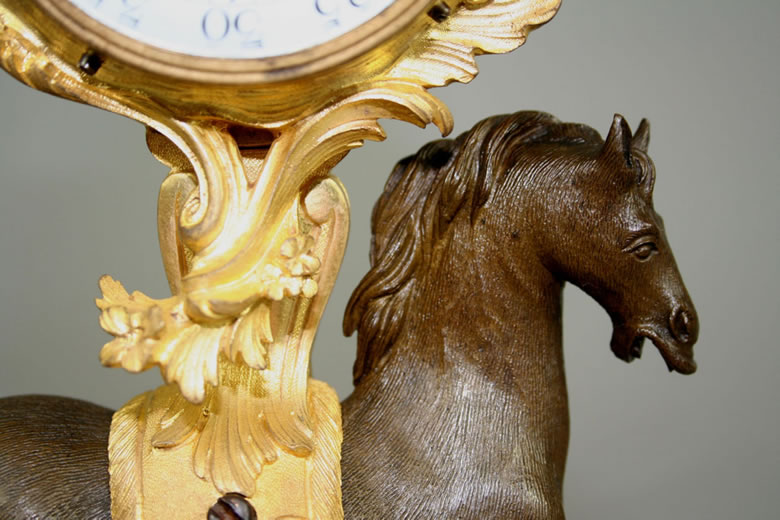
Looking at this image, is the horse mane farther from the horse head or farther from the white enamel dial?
the white enamel dial

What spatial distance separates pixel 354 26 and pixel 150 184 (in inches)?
37.9

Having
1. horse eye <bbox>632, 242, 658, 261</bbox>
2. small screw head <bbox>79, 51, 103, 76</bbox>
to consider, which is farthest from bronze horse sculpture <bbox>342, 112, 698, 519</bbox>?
small screw head <bbox>79, 51, 103, 76</bbox>

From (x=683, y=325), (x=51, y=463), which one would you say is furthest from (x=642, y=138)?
(x=51, y=463)

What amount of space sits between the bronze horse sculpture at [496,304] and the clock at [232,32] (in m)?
0.18

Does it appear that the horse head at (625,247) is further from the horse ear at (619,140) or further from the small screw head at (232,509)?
the small screw head at (232,509)

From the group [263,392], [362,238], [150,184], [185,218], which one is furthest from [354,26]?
[362,238]

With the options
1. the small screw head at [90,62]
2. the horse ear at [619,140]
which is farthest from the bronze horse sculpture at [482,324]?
the small screw head at [90,62]

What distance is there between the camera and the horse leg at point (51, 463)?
74 centimetres

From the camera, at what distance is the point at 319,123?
0.73 m

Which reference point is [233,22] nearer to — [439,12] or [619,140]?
[439,12]

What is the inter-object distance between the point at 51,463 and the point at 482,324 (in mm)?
394

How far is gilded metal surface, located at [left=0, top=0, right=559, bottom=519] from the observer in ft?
2.25

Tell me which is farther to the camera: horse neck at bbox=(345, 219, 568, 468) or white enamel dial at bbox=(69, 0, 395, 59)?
horse neck at bbox=(345, 219, 568, 468)

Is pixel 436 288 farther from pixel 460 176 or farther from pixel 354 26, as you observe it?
pixel 354 26
